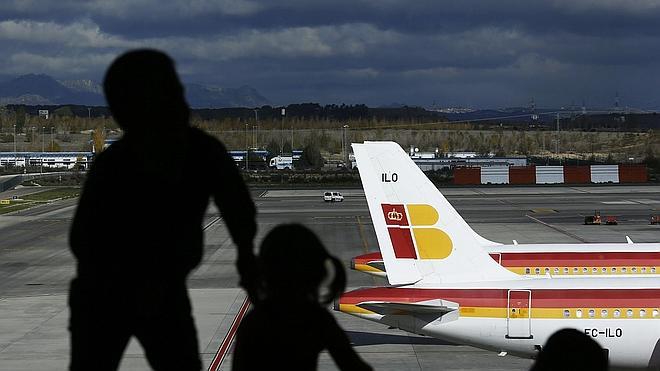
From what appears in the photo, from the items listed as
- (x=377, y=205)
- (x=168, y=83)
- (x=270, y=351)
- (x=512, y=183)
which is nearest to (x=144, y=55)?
(x=168, y=83)

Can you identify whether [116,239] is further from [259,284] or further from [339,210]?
[339,210]

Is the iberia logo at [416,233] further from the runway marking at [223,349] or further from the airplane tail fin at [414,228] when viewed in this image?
the runway marking at [223,349]

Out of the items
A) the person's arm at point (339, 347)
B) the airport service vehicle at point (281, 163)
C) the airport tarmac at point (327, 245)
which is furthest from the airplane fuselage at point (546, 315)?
the airport service vehicle at point (281, 163)

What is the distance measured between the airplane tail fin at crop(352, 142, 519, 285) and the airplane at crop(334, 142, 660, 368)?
3 centimetres

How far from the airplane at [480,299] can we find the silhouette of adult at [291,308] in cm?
1977

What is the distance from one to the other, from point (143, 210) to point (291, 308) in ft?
3.02

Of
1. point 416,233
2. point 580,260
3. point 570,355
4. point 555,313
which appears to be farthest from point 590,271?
point 570,355

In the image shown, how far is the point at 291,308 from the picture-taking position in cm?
466

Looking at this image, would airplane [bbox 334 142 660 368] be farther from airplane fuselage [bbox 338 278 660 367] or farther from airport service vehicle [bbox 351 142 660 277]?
airport service vehicle [bbox 351 142 660 277]

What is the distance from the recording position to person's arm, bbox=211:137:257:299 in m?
4.88

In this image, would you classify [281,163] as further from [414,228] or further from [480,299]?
[480,299]

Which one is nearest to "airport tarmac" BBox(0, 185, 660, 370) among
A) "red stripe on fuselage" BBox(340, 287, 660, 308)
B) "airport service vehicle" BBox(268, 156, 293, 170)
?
"red stripe on fuselage" BBox(340, 287, 660, 308)

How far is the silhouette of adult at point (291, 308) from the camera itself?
4566mm

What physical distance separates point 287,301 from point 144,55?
4.75 feet
